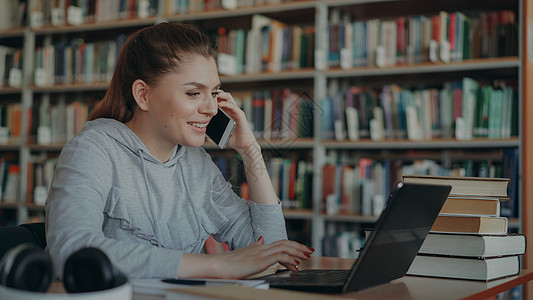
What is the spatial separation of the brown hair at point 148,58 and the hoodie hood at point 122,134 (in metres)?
0.10

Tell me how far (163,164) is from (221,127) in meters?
0.23

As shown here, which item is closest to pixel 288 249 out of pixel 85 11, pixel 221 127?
pixel 221 127

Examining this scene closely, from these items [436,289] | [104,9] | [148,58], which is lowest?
[436,289]

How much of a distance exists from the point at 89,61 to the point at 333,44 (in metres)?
1.65

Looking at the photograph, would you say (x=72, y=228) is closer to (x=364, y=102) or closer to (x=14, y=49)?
(x=364, y=102)

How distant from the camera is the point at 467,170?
121 inches

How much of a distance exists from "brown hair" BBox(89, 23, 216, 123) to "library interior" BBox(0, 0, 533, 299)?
35.3 inches

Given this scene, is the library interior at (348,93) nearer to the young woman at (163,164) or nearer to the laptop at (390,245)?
the young woman at (163,164)

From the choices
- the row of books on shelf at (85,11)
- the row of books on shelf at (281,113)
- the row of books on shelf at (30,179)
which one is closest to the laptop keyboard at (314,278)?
the row of books on shelf at (281,113)

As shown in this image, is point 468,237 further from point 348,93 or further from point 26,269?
point 348,93

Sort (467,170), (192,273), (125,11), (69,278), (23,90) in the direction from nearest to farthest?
1. (69,278)
2. (192,273)
3. (467,170)
4. (125,11)
5. (23,90)

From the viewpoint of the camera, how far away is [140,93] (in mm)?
1614

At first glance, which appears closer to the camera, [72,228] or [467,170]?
[72,228]

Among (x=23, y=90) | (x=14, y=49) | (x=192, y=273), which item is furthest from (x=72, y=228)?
(x=14, y=49)
